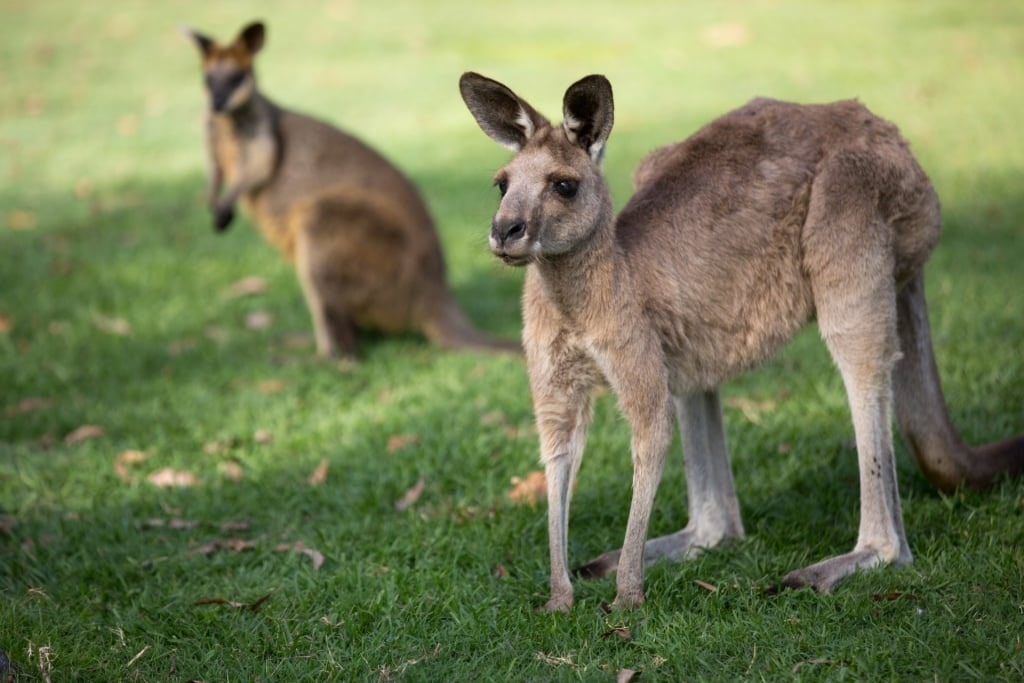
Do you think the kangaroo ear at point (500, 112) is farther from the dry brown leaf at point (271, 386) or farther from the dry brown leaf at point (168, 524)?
the dry brown leaf at point (271, 386)

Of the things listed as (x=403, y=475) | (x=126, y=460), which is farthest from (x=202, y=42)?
(x=403, y=475)

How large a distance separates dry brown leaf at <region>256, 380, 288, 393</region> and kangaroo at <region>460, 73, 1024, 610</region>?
272 centimetres

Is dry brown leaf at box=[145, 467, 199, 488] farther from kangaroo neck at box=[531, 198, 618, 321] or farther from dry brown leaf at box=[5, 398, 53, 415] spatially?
kangaroo neck at box=[531, 198, 618, 321]

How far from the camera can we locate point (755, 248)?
3.61 metres

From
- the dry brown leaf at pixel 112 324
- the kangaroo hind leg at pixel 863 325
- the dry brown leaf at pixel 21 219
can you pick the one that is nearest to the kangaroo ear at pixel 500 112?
the kangaroo hind leg at pixel 863 325

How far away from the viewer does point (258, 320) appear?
711 centimetres

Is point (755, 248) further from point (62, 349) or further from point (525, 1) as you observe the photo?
point (525, 1)

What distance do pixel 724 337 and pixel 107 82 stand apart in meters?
12.8

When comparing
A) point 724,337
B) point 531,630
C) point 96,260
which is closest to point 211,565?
point 531,630

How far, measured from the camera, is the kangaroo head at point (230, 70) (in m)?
7.31

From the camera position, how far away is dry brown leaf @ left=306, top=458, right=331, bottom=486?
476cm

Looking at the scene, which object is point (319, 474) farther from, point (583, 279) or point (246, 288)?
point (246, 288)

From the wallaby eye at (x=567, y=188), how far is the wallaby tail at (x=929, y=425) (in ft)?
4.39

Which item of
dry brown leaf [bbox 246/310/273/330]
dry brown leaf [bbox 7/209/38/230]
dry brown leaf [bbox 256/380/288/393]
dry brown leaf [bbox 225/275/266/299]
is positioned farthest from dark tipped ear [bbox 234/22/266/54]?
dry brown leaf [bbox 7/209/38/230]
